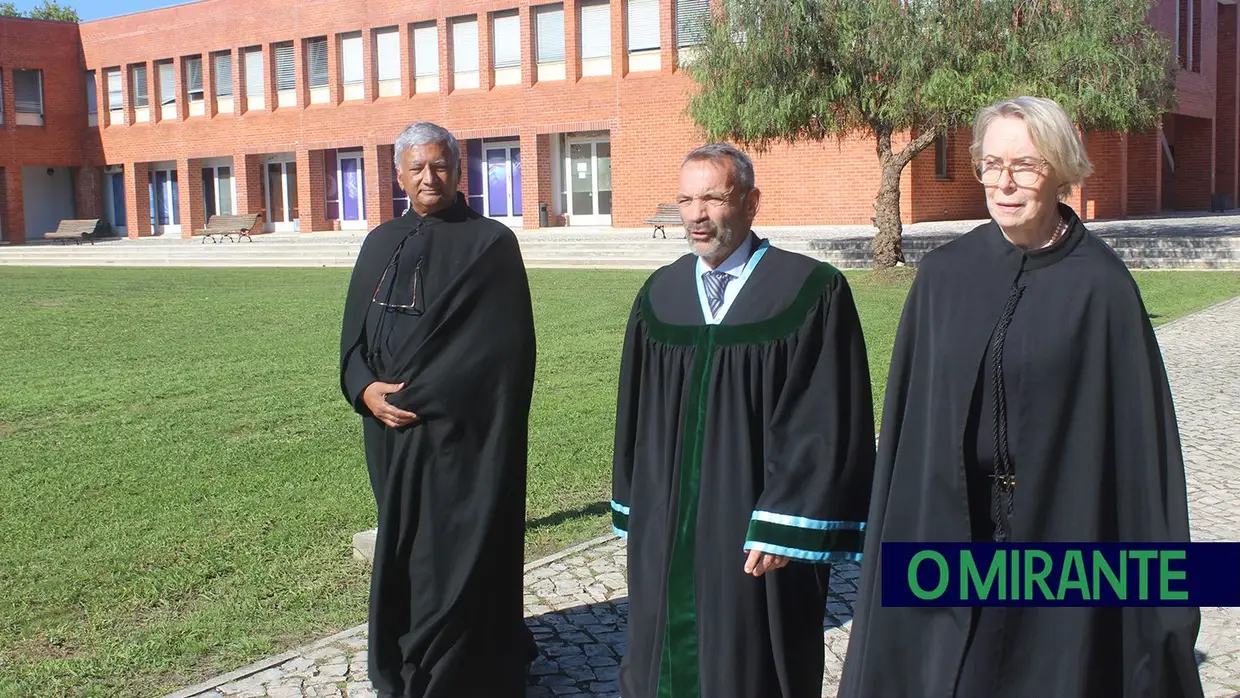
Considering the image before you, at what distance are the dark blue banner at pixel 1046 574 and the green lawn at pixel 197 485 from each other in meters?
2.93

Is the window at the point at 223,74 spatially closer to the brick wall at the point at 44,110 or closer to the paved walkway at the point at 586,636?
the brick wall at the point at 44,110

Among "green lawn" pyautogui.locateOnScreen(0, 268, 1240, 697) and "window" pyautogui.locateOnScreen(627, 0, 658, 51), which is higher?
"window" pyautogui.locateOnScreen(627, 0, 658, 51)

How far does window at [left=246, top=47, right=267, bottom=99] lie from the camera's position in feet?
144

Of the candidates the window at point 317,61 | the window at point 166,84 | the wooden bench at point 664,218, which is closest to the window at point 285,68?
the window at point 317,61

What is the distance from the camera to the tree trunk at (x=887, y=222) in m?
21.3

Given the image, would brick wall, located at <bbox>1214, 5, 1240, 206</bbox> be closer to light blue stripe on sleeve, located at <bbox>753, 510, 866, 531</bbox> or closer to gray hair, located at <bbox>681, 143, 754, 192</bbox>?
gray hair, located at <bbox>681, 143, 754, 192</bbox>

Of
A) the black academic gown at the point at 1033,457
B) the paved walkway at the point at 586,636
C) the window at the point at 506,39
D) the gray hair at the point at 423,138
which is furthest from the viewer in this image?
the window at the point at 506,39

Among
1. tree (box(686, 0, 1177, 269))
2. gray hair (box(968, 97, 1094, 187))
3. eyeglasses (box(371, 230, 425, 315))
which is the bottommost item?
eyeglasses (box(371, 230, 425, 315))

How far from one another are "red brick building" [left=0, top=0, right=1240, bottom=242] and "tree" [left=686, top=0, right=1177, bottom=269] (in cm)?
1123

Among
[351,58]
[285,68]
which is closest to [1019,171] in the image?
[351,58]

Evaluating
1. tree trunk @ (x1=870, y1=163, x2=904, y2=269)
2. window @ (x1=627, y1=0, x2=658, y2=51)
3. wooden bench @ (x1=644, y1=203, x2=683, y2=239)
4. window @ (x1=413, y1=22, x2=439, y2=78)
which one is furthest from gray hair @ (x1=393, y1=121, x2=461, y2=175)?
window @ (x1=413, y1=22, x2=439, y2=78)

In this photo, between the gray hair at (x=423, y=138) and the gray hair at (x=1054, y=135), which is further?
the gray hair at (x=423, y=138)

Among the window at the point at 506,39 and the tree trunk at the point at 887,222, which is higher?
the window at the point at 506,39

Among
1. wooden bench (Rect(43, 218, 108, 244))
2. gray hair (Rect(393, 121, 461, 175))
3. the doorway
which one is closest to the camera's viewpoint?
gray hair (Rect(393, 121, 461, 175))
